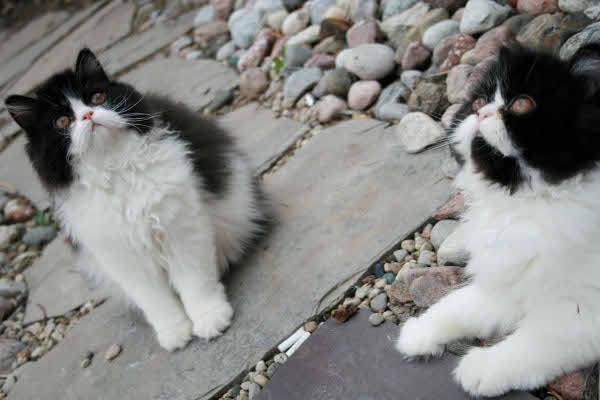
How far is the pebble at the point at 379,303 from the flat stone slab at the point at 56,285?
1629mm

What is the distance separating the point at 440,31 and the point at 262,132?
145 centimetres

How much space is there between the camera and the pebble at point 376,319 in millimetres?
1681

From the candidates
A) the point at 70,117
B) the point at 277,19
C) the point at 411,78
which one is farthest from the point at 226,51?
the point at 70,117

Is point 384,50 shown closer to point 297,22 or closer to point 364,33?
point 364,33

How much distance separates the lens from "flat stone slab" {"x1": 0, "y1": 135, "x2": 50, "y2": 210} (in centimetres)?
371

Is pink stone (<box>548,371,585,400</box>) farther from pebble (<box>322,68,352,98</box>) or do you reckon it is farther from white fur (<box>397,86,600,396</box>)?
pebble (<box>322,68,352,98</box>)

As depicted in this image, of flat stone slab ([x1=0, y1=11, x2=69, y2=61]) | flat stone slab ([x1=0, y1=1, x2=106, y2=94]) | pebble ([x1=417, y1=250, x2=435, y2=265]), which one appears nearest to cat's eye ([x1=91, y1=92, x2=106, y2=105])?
pebble ([x1=417, y1=250, x2=435, y2=265])

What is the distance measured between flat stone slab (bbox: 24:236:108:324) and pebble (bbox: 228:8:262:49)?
2.63 m

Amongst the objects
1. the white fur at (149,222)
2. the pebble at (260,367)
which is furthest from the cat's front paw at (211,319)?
the pebble at (260,367)

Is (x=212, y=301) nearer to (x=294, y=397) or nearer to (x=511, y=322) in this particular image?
(x=294, y=397)

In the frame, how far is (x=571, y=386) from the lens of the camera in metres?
1.28

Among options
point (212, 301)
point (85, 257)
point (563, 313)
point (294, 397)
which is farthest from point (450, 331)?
A: point (85, 257)

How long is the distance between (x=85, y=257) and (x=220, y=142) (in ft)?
2.91

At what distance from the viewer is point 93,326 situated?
7.73ft
